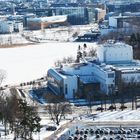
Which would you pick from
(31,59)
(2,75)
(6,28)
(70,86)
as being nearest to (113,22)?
(6,28)

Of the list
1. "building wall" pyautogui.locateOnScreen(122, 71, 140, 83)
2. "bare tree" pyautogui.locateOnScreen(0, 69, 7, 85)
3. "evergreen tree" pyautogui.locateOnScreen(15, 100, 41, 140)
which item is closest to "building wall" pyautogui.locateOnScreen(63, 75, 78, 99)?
"building wall" pyautogui.locateOnScreen(122, 71, 140, 83)

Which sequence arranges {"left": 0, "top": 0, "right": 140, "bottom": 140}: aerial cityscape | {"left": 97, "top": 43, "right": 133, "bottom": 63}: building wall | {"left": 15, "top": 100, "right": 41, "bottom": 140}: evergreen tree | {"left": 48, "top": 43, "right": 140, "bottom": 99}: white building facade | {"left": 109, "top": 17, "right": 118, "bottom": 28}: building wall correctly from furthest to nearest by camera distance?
{"left": 109, "top": 17, "right": 118, "bottom": 28}: building wall, {"left": 97, "top": 43, "right": 133, "bottom": 63}: building wall, {"left": 48, "top": 43, "right": 140, "bottom": 99}: white building facade, {"left": 0, "top": 0, "right": 140, "bottom": 140}: aerial cityscape, {"left": 15, "top": 100, "right": 41, "bottom": 140}: evergreen tree

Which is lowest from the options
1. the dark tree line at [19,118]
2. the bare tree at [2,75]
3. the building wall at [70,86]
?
the bare tree at [2,75]

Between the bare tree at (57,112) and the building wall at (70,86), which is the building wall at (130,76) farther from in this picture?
the bare tree at (57,112)

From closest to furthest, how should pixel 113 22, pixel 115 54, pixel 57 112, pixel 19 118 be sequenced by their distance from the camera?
pixel 19 118
pixel 57 112
pixel 115 54
pixel 113 22

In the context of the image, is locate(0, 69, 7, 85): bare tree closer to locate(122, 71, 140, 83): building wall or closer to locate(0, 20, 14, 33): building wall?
locate(122, 71, 140, 83): building wall

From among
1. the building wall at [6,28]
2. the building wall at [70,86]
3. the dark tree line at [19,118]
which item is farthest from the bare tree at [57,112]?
the building wall at [6,28]

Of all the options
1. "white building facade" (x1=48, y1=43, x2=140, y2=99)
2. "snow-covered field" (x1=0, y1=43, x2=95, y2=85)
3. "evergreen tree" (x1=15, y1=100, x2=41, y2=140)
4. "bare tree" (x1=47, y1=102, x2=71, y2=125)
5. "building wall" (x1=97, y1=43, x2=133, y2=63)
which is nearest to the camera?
"evergreen tree" (x1=15, y1=100, x2=41, y2=140)

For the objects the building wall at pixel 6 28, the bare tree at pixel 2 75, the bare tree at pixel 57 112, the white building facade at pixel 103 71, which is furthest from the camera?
the building wall at pixel 6 28

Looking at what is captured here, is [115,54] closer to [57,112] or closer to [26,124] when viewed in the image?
[57,112]
